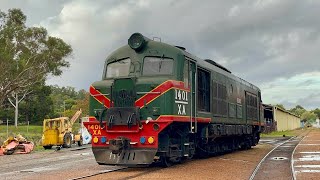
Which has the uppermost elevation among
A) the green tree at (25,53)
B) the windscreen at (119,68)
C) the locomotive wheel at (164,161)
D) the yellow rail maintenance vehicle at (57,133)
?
the green tree at (25,53)

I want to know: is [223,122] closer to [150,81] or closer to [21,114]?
[150,81]

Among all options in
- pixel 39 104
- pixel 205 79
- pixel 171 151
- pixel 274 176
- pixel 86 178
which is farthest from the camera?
pixel 39 104

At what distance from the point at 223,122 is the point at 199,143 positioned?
1.81 meters

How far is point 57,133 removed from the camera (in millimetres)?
31000

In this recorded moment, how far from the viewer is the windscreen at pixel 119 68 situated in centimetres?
1373

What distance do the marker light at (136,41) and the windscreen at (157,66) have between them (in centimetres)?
46

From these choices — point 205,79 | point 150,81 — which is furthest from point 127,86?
point 205,79

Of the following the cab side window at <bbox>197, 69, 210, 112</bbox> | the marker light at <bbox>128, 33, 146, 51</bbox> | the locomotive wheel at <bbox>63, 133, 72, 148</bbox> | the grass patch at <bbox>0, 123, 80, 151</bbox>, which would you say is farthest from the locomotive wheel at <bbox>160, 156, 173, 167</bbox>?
the grass patch at <bbox>0, 123, 80, 151</bbox>

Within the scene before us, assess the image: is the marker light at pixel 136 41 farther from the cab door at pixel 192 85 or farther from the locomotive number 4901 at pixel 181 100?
the locomotive number 4901 at pixel 181 100

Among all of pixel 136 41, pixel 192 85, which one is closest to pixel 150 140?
pixel 192 85

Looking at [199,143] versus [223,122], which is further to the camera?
[223,122]

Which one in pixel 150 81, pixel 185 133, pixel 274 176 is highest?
pixel 150 81

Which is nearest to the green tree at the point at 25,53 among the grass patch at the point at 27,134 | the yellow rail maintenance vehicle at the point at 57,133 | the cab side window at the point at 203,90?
the grass patch at the point at 27,134

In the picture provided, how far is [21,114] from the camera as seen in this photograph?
81.7m
